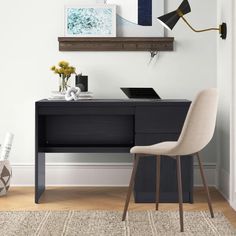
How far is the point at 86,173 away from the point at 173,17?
1.46 metres

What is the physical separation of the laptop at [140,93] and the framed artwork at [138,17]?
21.7 inches

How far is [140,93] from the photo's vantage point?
411 cm

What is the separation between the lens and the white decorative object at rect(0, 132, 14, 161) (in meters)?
4.13

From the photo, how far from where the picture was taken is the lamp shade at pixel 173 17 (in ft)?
13.1

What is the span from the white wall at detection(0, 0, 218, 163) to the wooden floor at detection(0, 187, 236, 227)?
0.63 meters

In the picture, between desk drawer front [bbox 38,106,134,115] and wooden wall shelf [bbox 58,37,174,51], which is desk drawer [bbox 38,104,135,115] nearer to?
desk drawer front [bbox 38,106,134,115]

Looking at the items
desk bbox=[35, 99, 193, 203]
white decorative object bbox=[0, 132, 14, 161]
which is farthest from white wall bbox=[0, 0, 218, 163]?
desk bbox=[35, 99, 193, 203]

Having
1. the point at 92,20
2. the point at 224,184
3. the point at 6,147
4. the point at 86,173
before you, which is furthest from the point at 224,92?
the point at 6,147

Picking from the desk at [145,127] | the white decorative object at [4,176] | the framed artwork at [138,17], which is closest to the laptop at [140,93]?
the desk at [145,127]

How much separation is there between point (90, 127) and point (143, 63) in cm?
72

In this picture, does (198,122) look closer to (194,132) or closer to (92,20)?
(194,132)

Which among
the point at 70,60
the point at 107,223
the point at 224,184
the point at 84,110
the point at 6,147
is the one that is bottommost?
the point at 107,223

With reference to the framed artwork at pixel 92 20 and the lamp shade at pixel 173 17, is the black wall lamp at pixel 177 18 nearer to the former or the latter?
the lamp shade at pixel 173 17

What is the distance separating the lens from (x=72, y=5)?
4.39 m
